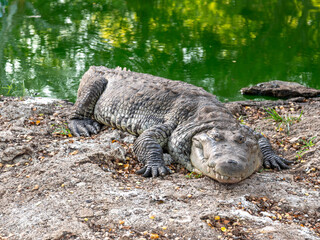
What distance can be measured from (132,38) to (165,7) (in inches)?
194

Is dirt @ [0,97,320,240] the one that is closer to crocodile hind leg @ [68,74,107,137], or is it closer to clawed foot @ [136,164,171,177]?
clawed foot @ [136,164,171,177]

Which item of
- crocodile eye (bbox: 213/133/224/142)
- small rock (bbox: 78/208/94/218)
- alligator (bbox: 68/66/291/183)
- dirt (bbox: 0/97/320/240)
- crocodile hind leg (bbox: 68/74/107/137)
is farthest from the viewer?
crocodile hind leg (bbox: 68/74/107/137)

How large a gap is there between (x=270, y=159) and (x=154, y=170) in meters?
1.29

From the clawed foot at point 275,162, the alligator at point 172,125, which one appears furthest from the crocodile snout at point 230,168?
the clawed foot at point 275,162

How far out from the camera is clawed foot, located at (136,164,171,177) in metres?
4.14

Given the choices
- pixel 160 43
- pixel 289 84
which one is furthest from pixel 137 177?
pixel 160 43

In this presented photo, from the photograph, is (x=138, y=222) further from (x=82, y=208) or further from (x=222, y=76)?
(x=222, y=76)

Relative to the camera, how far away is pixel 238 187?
373 cm

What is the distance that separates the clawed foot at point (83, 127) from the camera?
5332 mm

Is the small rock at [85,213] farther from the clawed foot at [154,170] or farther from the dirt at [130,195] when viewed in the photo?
the clawed foot at [154,170]

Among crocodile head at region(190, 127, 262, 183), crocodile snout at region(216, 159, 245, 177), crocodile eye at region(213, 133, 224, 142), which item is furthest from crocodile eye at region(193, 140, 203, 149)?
crocodile snout at region(216, 159, 245, 177)

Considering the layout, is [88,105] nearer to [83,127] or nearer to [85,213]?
[83,127]

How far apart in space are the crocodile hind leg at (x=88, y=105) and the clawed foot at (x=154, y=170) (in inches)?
58.4

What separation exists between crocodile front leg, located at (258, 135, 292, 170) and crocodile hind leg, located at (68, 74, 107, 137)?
2.25 meters
